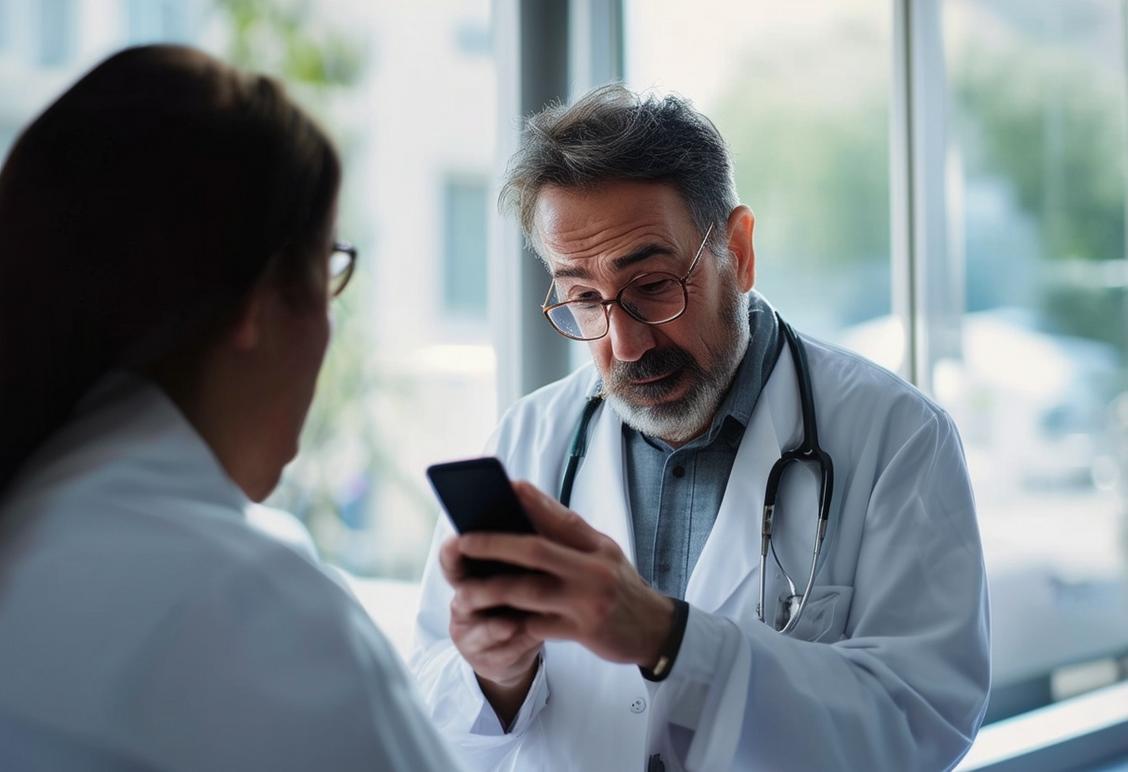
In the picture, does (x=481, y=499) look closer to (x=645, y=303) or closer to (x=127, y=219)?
(x=127, y=219)

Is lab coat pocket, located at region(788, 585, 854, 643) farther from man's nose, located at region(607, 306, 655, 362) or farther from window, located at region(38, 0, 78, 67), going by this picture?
window, located at region(38, 0, 78, 67)

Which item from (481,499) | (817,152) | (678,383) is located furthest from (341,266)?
(817,152)

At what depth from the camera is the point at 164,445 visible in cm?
78

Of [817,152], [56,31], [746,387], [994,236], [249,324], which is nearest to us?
[249,324]

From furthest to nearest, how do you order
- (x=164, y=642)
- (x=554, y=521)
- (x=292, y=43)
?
(x=292, y=43) → (x=554, y=521) → (x=164, y=642)

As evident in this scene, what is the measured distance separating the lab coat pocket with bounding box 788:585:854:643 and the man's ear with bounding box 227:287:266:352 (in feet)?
2.83

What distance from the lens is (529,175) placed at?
5.39 feet

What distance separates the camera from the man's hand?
1.09 m

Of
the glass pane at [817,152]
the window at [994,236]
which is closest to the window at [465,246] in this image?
the window at [994,236]

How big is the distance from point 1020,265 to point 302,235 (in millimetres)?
2564

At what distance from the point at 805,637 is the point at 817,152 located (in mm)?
1644

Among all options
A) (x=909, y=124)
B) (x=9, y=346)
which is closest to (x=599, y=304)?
(x=9, y=346)

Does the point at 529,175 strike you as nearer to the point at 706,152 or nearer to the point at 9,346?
the point at 706,152

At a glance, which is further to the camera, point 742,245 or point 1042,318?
point 1042,318
